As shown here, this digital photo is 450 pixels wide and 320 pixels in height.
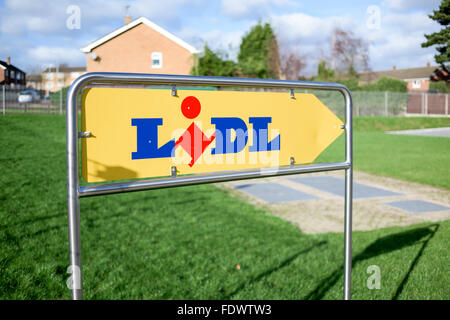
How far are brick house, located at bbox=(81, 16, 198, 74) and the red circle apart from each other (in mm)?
27359

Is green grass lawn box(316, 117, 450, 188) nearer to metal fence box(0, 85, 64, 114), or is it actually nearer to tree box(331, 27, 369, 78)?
metal fence box(0, 85, 64, 114)

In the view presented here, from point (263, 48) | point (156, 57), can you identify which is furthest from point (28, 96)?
point (263, 48)

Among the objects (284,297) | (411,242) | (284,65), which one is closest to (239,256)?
(284,297)

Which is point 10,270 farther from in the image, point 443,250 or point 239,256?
point 443,250

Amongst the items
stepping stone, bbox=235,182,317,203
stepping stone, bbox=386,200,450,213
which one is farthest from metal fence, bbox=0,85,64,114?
stepping stone, bbox=235,182,317,203

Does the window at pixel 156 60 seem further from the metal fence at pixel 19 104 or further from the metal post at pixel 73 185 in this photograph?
the metal post at pixel 73 185

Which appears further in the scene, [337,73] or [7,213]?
[337,73]

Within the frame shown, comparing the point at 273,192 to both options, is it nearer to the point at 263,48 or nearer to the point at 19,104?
the point at 19,104

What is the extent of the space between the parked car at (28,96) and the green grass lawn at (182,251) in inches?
4.9

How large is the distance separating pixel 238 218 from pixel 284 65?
27.3 meters

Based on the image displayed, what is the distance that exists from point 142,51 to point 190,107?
30306 millimetres

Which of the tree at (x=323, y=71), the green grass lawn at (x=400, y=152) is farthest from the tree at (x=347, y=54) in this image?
the green grass lawn at (x=400, y=152)

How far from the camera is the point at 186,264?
386 cm

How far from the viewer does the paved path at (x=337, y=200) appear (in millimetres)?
5180
